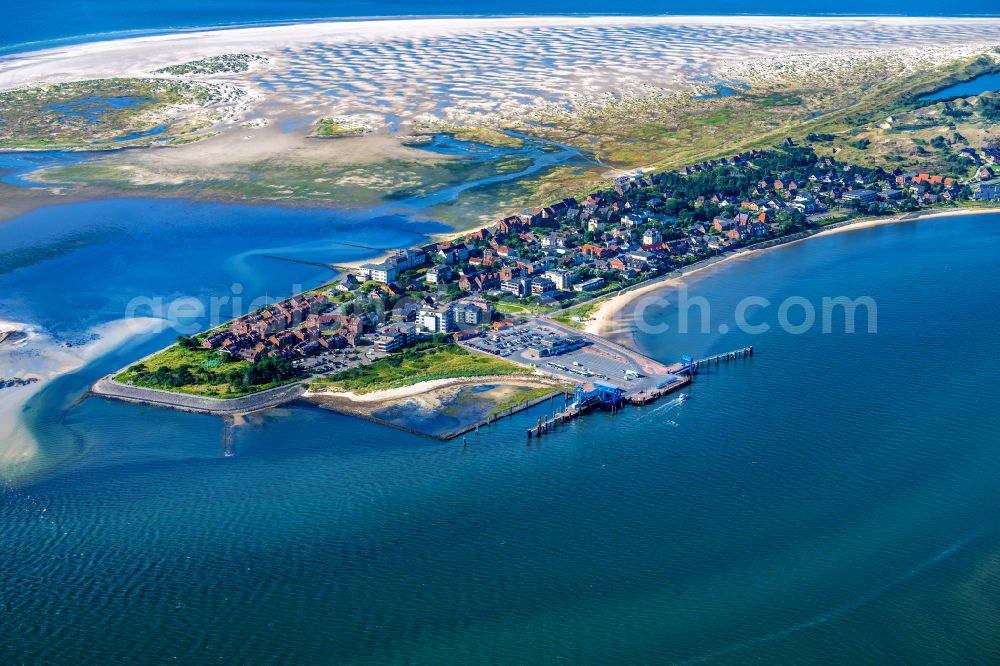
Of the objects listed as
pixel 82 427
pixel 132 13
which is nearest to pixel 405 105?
pixel 82 427

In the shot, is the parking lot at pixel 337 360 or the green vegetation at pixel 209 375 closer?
the green vegetation at pixel 209 375

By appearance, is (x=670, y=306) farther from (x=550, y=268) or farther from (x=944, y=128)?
(x=944, y=128)

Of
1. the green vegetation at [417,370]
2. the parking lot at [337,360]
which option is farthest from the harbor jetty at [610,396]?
the parking lot at [337,360]

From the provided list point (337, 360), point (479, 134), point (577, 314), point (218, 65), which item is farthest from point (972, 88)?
point (337, 360)

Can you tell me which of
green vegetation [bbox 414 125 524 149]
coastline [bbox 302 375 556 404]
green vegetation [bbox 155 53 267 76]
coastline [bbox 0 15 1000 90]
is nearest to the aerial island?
coastline [bbox 302 375 556 404]

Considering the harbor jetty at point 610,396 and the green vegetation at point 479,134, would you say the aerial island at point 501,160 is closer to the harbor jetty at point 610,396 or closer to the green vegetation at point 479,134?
the harbor jetty at point 610,396

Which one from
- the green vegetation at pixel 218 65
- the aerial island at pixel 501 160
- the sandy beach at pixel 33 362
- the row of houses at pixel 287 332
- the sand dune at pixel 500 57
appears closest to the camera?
the sandy beach at pixel 33 362
